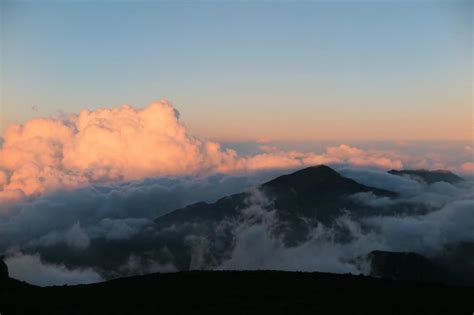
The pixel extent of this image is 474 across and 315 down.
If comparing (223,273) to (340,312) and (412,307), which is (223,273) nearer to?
(340,312)

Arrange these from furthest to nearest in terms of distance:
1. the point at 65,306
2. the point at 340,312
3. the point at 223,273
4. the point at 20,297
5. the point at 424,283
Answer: the point at 223,273, the point at 424,283, the point at 20,297, the point at 65,306, the point at 340,312

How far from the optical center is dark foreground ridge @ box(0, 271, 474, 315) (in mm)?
48656

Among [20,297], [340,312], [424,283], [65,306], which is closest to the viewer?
[340,312]

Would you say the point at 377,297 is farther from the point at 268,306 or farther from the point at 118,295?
the point at 118,295

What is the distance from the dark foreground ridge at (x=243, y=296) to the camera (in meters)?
48.7

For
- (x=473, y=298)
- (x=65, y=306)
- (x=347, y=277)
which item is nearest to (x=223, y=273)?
(x=347, y=277)

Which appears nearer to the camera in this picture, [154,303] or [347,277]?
[154,303]

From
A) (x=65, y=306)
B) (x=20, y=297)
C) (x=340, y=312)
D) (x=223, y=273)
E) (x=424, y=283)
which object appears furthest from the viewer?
(x=223, y=273)

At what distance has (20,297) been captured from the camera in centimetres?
5650

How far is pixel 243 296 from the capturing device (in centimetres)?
5362

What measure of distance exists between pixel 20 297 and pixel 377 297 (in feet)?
138

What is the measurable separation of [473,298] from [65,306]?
4551 cm

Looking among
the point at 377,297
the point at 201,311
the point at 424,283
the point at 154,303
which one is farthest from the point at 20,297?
the point at 424,283

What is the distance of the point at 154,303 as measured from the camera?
52.2 m
